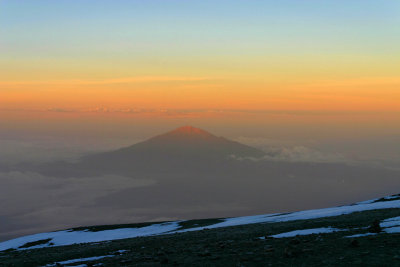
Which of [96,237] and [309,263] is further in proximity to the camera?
[96,237]

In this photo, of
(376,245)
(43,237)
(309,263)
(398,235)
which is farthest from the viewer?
(43,237)

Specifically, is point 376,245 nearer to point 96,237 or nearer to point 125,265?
point 125,265

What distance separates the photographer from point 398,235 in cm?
2247

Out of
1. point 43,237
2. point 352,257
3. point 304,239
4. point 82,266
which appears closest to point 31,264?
point 82,266

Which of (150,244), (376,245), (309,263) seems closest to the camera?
(309,263)

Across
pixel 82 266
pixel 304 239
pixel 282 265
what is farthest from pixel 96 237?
pixel 282 265

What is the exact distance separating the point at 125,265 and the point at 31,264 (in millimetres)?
12052

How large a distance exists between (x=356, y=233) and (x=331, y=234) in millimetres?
1616

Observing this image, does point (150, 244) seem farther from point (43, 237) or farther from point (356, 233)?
point (43, 237)

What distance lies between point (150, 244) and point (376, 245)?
69.4 ft

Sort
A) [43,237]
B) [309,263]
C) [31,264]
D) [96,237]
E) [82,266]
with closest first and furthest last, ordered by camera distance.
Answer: [309,263]
[82,266]
[31,264]
[96,237]
[43,237]

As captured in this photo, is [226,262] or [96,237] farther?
[96,237]

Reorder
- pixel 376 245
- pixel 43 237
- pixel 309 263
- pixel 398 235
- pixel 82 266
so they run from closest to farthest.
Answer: pixel 309 263 → pixel 376 245 → pixel 398 235 → pixel 82 266 → pixel 43 237

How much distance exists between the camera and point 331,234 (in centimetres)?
2630
